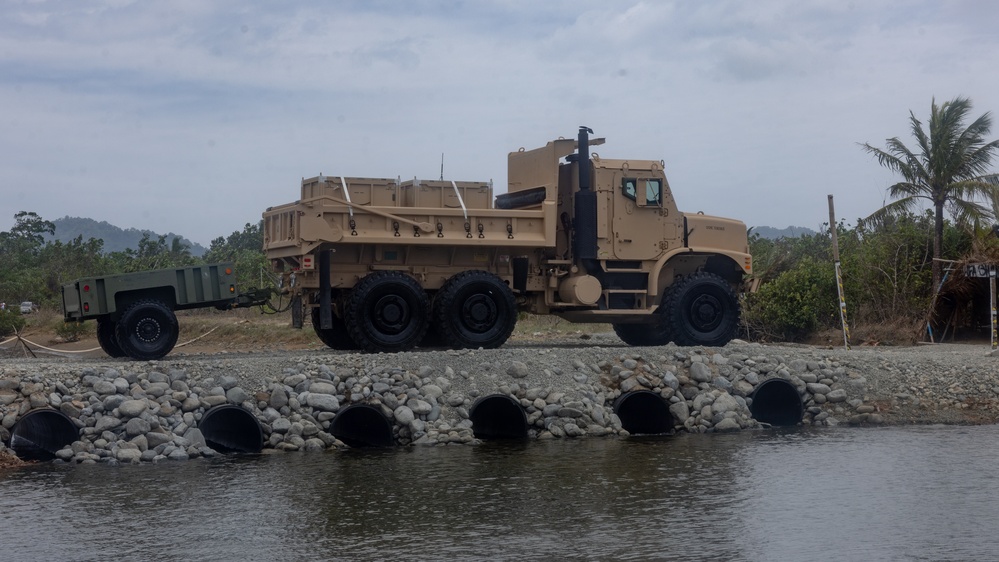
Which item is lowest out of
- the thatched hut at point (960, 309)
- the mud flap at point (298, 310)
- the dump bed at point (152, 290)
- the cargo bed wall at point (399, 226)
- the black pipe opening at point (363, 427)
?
the black pipe opening at point (363, 427)

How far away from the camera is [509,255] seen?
1884cm

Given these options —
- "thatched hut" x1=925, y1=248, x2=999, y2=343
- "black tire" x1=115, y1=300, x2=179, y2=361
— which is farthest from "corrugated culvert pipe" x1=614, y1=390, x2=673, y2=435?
"thatched hut" x1=925, y1=248, x2=999, y2=343

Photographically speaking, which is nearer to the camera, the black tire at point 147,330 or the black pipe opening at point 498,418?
the black pipe opening at point 498,418

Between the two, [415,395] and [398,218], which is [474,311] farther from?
[415,395]

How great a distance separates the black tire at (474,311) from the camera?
18.0 metres

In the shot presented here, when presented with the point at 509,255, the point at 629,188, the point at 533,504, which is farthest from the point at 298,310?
the point at 533,504

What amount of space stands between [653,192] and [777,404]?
164 inches

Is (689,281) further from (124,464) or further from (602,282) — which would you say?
(124,464)

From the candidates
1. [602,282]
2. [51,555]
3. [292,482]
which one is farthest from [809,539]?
[602,282]

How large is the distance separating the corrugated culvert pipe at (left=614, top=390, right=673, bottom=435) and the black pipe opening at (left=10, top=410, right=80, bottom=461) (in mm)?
7582

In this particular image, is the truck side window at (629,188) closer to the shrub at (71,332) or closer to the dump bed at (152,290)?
the dump bed at (152,290)

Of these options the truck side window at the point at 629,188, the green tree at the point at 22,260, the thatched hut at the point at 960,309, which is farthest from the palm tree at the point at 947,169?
the green tree at the point at 22,260

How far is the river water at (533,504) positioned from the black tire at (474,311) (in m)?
3.22

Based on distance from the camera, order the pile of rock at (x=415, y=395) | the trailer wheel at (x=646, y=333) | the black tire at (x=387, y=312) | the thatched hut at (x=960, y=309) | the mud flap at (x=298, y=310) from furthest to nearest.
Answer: the thatched hut at (x=960, y=309) < the trailer wheel at (x=646, y=333) < the mud flap at (x=298, y=310) < the black tire at (x=387, y=312) < the pile of rock at (x=415, y=395)
